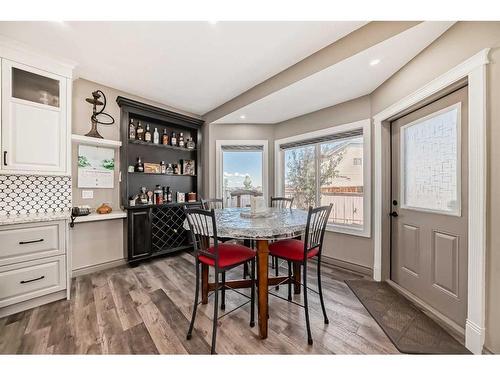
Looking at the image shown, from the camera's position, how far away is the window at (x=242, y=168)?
3.74m

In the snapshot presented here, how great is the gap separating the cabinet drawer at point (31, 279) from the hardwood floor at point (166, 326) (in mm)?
163

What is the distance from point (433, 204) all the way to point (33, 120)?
4.09 m

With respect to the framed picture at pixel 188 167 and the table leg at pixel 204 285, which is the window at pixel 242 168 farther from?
the table leg at pixel 204 285

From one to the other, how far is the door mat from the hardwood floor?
0.09 m

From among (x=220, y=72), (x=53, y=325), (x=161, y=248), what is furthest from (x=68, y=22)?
(x=161, y=248)

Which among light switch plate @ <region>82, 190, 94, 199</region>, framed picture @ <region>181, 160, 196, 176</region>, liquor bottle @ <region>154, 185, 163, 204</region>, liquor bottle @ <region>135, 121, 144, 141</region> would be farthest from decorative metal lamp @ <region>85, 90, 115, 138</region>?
framed picture @ <region>181, 160, 196, 176</region>

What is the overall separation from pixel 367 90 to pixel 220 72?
1.89 metres

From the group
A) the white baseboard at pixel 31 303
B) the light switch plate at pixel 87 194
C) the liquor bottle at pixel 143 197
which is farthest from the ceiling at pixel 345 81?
the white baseboard at pixel 31 303

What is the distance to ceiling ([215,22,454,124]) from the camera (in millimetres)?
1593

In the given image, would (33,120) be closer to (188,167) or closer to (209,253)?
(188,167)

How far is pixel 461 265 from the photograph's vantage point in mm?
1581

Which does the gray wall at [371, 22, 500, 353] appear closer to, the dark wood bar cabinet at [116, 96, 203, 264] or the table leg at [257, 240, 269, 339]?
the table leg at [257, 240, 269, 339]
